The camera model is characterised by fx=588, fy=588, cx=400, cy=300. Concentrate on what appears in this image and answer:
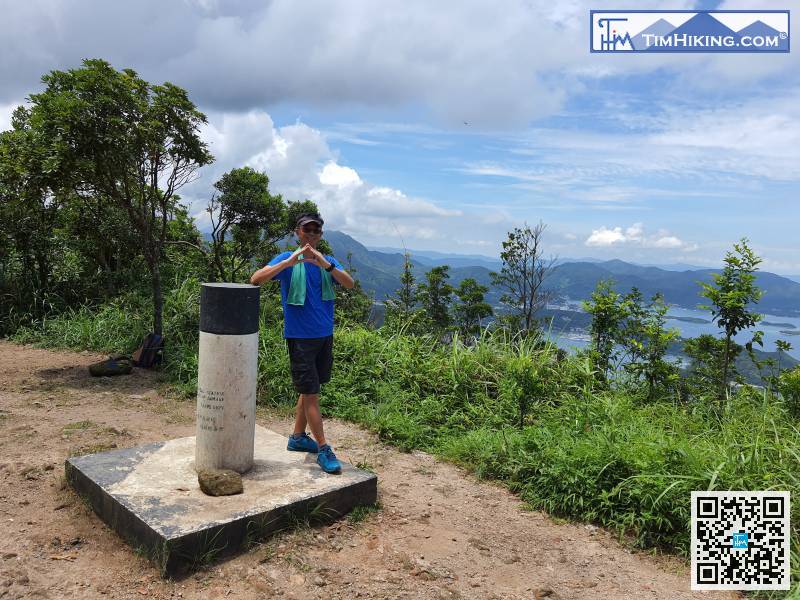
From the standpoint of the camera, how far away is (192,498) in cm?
371

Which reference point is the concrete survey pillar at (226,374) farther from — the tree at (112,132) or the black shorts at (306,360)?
the tree at (112,132)

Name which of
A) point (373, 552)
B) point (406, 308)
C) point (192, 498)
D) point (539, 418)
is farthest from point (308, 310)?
point (406, 308)

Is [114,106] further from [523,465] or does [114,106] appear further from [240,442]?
[523,465]

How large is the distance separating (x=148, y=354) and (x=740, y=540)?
7.11 meters

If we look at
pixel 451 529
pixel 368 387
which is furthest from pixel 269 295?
pixel 451 529

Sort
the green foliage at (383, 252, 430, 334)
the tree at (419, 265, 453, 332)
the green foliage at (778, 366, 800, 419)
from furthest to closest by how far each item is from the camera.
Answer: the tree at (419, 265, 453, 332)
the green foliage at (383, 252, 430, 334)
the green foliage at (778, 366, 800, 419)

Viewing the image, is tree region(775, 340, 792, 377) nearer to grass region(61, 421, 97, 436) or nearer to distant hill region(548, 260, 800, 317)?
distant hill region(548, 260, 800, 317)

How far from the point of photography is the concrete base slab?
332cm

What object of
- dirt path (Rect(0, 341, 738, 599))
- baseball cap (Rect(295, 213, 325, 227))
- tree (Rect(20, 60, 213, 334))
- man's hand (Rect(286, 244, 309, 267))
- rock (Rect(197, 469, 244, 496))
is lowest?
dirt path (Rect(0, 341, 738, 599))

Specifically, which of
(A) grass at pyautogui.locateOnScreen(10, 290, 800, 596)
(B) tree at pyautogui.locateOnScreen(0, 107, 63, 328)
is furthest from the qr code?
(B) tree at pyautogui.locateOnScreen(0, 107, 63, 328)

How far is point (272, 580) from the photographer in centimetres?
327

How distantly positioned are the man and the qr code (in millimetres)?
2451

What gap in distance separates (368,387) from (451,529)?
3.01 m

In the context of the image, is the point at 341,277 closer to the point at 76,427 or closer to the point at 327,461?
the point at 327,461
